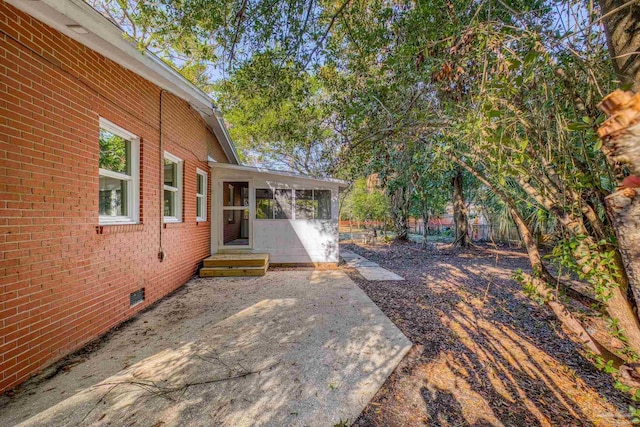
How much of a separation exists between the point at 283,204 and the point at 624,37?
7036mm

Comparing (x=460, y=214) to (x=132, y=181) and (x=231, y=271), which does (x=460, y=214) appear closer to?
(x=231, y=271)

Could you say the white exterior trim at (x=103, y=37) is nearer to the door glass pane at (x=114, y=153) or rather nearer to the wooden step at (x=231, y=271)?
the door glass pane at (x=114, y=153)

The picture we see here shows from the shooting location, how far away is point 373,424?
2.03 metres

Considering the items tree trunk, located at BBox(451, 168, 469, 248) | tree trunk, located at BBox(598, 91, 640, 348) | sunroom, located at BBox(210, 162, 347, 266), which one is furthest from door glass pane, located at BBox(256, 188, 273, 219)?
tree trunk, located at BBox(451, 168, 469, 248)

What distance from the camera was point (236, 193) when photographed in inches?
453

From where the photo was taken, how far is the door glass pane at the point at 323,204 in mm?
8117

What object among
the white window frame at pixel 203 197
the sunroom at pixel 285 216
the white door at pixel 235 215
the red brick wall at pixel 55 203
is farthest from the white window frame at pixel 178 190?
the white door at pixel 235 215

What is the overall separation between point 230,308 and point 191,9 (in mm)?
4325

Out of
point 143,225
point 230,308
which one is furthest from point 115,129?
point 230,308

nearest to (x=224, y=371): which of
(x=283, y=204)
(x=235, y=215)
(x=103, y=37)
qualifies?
(x=103, y=37)

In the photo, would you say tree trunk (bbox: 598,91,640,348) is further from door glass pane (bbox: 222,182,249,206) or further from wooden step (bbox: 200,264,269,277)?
door glass pane (bbox: 222,182,249,206)

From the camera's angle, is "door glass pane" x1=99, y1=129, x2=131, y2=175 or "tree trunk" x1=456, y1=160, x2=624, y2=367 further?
"door glass pane" x1=99, y1=129, x2=131, y2=175

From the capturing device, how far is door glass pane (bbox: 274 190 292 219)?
7928 mm

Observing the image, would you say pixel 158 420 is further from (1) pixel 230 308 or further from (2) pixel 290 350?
(1) pixel 230 308
